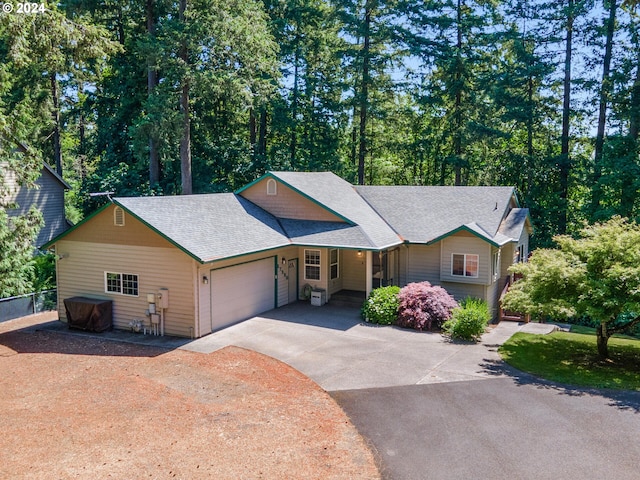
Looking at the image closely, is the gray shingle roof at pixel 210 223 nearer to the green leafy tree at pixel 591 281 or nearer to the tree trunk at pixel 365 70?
the green leafy tree at pixel 591 281

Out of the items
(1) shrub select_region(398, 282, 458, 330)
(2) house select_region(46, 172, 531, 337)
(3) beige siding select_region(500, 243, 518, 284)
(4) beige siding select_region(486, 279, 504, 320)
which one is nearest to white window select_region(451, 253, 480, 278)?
(2) house select_region(46, 172, 531, 337)

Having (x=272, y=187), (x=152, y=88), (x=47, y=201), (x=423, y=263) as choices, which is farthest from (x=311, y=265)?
(x=47, y=201)

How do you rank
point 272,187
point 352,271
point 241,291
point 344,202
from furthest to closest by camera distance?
point 344,202 < point 352,271 < point 272,187 < point 241,291

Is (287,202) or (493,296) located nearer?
(493,296)

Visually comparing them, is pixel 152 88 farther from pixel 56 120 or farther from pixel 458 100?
pixel 458 100

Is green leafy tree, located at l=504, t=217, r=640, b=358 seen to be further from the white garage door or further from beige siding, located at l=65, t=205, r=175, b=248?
beige siding, located at l=65, t=205, r=175, b=248

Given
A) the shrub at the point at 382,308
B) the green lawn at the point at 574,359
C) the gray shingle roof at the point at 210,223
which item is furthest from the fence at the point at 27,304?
the green lawn at the point at 574,359

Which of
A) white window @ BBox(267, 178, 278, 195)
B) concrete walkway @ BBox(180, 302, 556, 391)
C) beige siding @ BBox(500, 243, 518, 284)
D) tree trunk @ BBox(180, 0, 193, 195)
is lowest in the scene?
concrete walkway @ BBox(180, 302, 556, 391)
